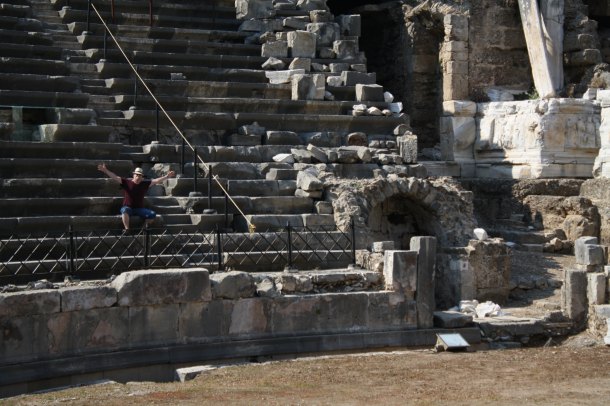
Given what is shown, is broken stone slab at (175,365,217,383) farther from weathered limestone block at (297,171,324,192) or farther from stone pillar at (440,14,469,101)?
stone pillar at (440,14,469,101)

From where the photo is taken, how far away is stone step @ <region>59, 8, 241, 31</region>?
22.0 m

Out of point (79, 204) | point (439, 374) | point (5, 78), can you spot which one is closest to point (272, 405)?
point (439, 374)

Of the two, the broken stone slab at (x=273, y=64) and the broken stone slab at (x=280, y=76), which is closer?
the broken stone slab at (x=280, y=76)

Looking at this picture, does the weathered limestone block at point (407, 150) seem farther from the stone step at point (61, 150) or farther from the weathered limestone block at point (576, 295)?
the stone step at point (61, 150)

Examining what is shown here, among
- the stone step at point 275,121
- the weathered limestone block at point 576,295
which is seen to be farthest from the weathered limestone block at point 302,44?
the weathered limestone block at point 576,295

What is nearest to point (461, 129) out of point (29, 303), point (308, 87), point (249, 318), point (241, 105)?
point (308, 87)

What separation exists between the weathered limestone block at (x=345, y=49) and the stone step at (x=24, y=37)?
502cm

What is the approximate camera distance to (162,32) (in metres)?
22.2

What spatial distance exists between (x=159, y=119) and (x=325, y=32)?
4670mm

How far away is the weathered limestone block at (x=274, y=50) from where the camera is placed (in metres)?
22.4

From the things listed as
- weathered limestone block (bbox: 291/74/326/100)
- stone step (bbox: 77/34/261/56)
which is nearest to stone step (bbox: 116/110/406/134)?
weathered limestone block (bbox: 291/74/326/100)

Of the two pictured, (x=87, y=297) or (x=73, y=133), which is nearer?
(x=87, y=297)

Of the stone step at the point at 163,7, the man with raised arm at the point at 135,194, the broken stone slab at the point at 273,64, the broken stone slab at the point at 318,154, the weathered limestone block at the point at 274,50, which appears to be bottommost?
the man with raised arm at the point at 135,194

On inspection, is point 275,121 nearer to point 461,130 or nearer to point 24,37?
point 24,37
